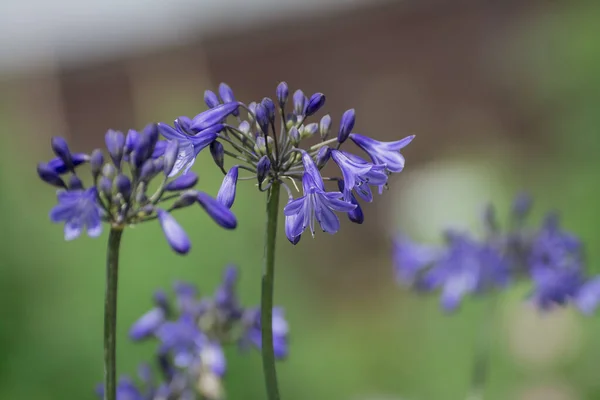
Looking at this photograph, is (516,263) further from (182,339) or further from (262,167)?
(262,167)

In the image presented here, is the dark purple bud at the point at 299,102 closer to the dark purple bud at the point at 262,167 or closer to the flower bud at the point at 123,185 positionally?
the dark purple bud at the point at 262,167

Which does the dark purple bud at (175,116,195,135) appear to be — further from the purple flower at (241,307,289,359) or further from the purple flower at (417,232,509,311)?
the purple flower at (417,232,509,311)

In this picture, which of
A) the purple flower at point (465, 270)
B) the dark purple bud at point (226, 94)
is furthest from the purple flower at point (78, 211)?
the purple flower at point (465, 270)

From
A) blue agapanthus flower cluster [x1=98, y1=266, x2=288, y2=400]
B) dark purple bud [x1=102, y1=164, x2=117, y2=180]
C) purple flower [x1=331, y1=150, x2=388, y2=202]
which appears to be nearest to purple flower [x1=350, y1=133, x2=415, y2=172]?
purple flower [x1=331, y1=150, x2=388, y2=202]

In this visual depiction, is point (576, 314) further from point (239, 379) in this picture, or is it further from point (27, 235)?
point (27, 235)

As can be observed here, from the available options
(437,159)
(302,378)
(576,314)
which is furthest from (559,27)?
(302,378)

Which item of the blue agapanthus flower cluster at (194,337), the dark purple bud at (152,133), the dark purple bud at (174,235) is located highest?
the dark purple bud at (152,133)
